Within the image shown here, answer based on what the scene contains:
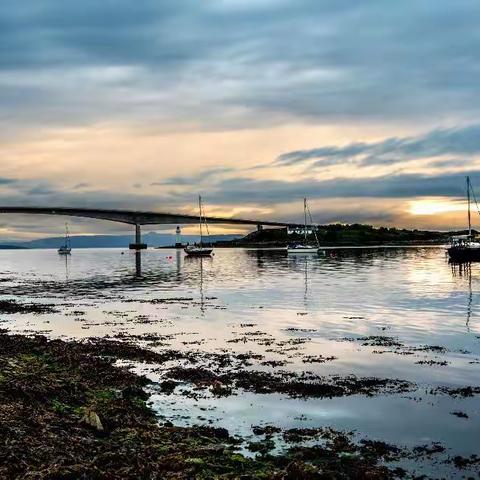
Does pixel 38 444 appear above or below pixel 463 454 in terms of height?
above

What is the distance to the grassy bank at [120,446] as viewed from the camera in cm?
1064

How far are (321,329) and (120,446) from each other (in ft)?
67.8

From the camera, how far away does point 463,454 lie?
12.3 m

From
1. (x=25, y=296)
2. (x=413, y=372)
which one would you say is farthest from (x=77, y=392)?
(x=25, y=296)

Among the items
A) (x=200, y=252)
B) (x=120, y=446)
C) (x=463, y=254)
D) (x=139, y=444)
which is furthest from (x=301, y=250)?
(x=120, y=446)

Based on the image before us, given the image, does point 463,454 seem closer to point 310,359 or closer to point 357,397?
point 357,397

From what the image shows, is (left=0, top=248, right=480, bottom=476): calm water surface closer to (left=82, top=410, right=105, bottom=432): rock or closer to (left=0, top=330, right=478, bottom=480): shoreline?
(left=0, top=330, right=478, bottom=480): shoreline

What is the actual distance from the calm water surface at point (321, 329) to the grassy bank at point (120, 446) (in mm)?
1059

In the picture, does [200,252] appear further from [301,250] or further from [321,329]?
[321,329]

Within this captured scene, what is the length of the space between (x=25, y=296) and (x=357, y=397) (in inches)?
1772

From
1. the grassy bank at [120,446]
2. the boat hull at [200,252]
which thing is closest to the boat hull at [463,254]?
the boat hull at [200,252]

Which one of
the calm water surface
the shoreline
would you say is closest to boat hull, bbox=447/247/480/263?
the calm water surface

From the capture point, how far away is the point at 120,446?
1200 centimetres

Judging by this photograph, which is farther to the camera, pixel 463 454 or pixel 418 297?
pixel 418 297
